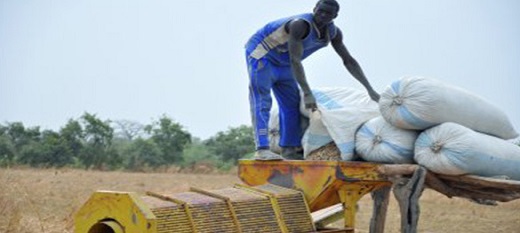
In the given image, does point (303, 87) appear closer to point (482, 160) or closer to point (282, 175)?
point (282, 175)

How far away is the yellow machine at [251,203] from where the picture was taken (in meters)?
4.04

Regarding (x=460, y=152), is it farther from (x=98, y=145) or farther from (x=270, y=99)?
(x=98, y=145)

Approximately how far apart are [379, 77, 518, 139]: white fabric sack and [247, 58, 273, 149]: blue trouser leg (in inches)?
34.2

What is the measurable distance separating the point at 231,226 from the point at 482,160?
5.75 ft

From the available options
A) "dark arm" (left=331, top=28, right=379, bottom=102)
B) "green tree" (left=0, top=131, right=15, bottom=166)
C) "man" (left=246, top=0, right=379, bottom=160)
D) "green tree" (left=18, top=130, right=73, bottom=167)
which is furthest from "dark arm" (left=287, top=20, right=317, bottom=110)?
"green tree" (left=18, top=130, right=73, bottom=167)

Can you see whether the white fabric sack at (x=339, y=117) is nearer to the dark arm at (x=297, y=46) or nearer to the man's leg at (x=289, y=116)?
the man's leg at (x=289, y=116)

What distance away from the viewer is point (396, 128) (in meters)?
5.06

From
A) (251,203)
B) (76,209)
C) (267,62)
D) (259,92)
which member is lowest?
(76,209)

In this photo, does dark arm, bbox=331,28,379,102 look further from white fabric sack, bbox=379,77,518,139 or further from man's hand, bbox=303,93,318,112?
white fabric sack, bbox=379,77,518,139

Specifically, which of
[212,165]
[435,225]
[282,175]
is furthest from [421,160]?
[212,165]

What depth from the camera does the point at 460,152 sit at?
4.70 metres

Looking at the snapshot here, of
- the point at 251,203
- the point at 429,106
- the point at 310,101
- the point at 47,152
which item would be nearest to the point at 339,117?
the point at 310,101

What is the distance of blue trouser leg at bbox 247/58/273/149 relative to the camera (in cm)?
535

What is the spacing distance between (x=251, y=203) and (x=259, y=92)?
1.12 meters
